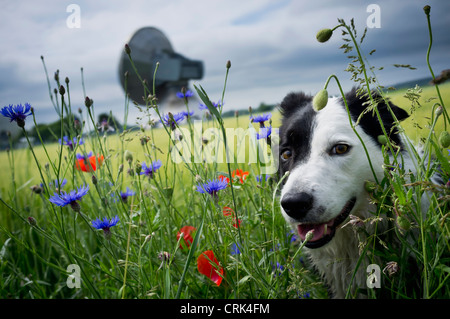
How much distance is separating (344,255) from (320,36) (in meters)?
1.06

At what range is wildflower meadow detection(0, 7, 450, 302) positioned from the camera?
966mm

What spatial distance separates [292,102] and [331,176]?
70 centimetres

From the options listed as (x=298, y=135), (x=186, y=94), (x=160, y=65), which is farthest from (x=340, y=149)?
(x=160, y=65)

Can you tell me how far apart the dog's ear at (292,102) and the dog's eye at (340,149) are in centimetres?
51

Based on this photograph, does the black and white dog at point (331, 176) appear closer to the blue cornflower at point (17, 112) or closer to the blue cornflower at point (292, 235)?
the blue cornflower at point (292, 235)

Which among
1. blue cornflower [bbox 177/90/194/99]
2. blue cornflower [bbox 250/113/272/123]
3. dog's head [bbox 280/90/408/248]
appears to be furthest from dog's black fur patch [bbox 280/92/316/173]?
blue cornflower [bbox 177/90/194/99]

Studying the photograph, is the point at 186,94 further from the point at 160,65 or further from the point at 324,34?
the point at 324,34

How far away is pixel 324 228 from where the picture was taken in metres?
1.31

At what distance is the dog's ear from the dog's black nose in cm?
78
